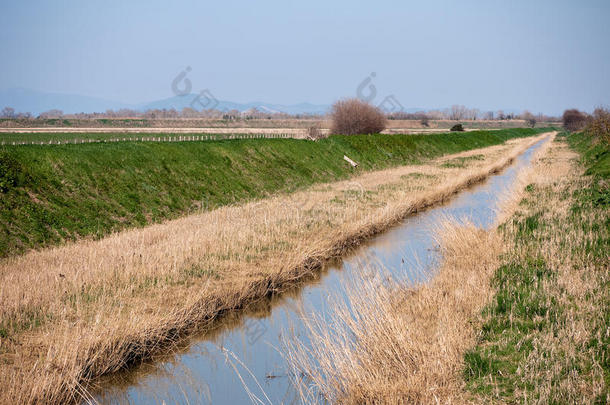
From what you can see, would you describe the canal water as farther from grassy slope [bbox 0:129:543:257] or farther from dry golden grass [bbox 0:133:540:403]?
grassy slope [bbox 0:129:543:257]

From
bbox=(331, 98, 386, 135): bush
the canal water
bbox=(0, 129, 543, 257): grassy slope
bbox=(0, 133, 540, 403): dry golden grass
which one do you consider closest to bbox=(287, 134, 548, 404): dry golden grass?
the canal water

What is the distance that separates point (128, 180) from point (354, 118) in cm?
4310

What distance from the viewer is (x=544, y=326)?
288 inches

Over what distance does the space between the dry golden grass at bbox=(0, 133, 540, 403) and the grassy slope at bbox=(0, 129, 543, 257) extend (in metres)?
2.28

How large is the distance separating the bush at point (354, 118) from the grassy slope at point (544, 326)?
162ft

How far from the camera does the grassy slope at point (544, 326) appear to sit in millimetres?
5848

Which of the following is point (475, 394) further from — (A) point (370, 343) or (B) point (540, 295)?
(B) point (540, 295)

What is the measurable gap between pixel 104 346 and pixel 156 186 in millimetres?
14121

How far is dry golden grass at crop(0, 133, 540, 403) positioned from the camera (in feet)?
23.6

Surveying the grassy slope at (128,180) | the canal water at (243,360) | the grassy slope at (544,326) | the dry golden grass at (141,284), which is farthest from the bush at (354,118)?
the grassy slope at (544,326)

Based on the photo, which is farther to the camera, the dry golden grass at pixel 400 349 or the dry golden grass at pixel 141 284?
the dry golden grass at pixel 141 284

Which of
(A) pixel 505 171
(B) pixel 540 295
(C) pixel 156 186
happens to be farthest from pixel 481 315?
(A) pixel 505 171

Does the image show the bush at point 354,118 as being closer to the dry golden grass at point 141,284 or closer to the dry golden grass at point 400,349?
the dry golden grass at point 141,284

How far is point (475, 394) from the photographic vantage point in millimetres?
5910
